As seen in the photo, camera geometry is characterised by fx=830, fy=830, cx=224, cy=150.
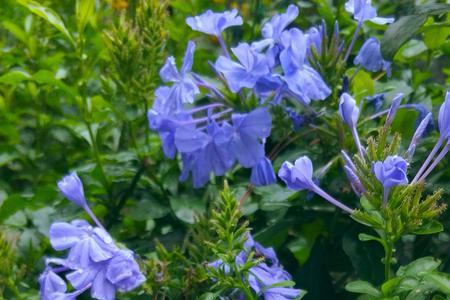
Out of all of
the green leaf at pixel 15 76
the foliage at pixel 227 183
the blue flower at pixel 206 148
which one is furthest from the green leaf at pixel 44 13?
the blue flower at pixel 206 148

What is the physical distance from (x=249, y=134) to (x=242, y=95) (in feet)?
0.36

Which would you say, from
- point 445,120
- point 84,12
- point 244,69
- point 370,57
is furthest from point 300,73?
point 84,12

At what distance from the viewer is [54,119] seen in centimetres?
210

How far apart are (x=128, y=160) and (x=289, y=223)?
0.38m

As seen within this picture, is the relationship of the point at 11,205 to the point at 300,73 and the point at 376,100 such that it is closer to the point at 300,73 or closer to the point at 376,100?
the point at 300,73

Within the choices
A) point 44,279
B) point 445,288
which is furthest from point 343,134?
point 44,279

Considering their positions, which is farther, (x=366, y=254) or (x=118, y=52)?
(x=118, y=52)

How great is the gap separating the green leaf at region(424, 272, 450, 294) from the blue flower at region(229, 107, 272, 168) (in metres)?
0.43

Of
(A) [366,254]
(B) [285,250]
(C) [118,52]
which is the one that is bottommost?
(B) [285,250]

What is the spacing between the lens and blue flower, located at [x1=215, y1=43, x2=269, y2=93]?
1.48 meters

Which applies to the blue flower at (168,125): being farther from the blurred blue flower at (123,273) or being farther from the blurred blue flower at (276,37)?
the blurred blue flower at (123,273)

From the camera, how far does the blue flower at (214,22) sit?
162 centimetres

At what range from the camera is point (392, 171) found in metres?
1.11

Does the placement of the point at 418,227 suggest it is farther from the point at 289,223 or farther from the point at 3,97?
the point at 3,97
